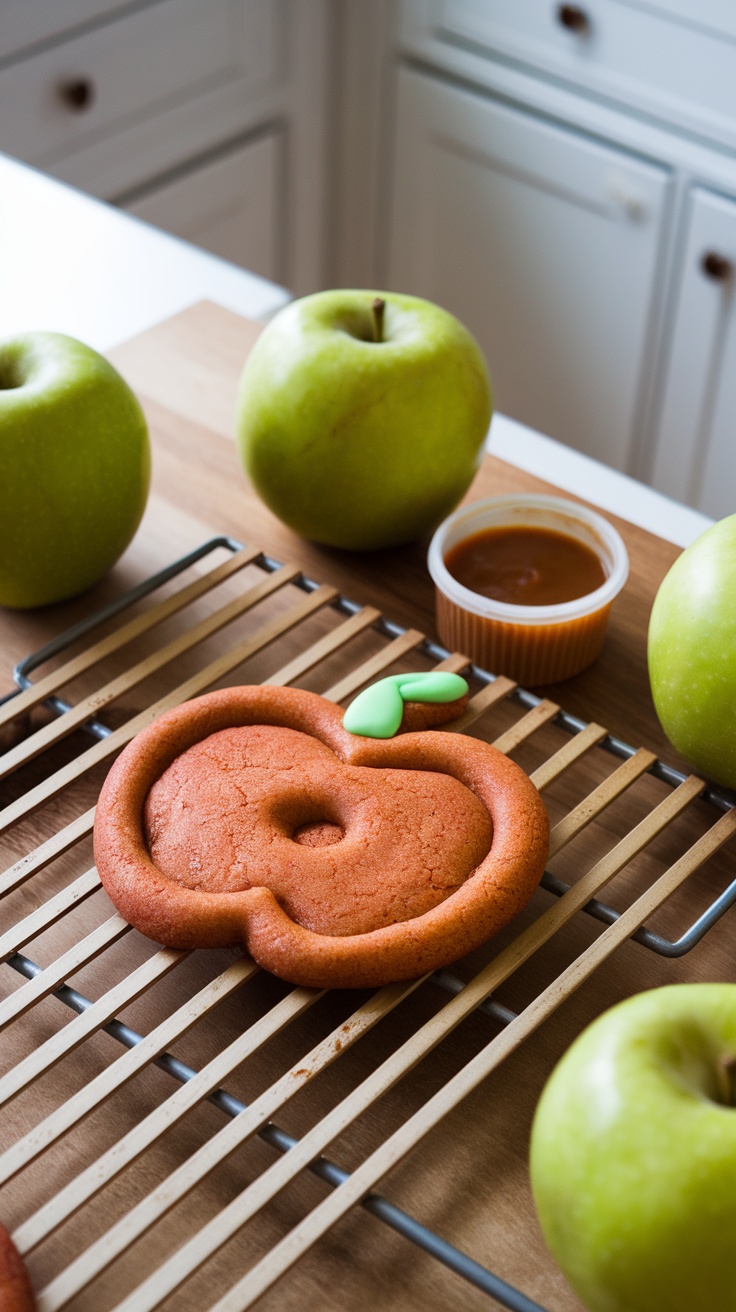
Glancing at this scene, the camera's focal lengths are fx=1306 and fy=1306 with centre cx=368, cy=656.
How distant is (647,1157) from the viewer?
47 centimetres

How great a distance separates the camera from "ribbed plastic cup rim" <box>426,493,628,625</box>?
82cm

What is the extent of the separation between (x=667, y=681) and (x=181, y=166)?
142cm

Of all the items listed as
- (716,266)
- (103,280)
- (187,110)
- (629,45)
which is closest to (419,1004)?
(103,280)

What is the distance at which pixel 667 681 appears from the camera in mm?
738

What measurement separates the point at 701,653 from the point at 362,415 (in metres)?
0.27

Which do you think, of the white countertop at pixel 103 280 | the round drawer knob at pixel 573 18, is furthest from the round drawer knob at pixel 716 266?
the white countertop at pixel 103 280

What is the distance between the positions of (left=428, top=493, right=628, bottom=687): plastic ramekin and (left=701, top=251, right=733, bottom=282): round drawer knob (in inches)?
36.1

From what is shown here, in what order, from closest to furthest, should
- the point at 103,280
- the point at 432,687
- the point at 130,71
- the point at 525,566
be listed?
the point at 432,687, the point at 525,566, the point at 103,280, the point at 130,71

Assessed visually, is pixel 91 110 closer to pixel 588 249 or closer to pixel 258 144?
pixel 258 144

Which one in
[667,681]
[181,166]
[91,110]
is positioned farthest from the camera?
[181,166]

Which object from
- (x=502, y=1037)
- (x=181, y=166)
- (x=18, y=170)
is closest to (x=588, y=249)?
(x=181, y=166)

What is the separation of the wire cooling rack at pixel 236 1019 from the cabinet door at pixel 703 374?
1030mm

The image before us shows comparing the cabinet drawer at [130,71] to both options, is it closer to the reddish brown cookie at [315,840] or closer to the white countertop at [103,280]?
the white countertop at [103,280]

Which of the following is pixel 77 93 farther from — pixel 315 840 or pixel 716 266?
pixel 315 840
